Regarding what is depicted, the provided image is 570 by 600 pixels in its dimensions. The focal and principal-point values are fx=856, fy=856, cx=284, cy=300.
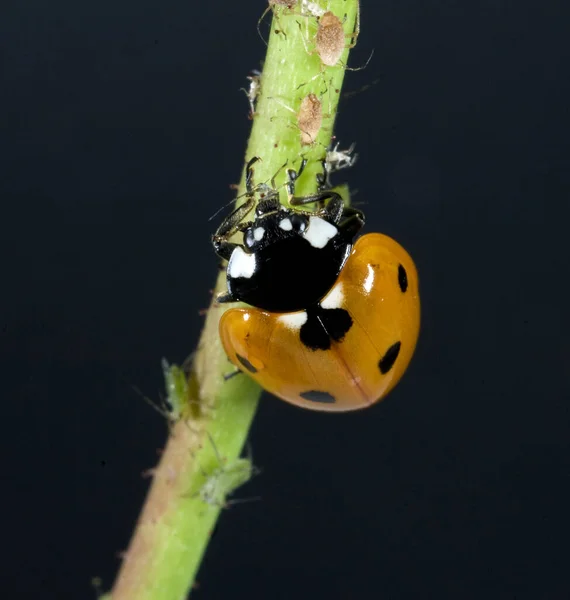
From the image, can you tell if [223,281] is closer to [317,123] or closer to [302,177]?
[302,177]

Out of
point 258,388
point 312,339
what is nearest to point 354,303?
point 312,339

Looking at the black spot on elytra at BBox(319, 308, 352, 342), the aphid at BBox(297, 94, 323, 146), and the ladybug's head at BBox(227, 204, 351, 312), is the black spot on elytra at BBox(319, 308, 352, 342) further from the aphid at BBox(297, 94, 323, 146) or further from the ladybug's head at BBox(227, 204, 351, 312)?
the aphid at BBox(297, 94, 323, 146)

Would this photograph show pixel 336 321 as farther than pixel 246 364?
Yes

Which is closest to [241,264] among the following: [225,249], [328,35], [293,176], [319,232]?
[225,249]

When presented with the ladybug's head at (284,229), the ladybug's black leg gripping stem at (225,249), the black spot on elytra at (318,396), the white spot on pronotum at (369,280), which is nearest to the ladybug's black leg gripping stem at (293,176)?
the ladybug's head at (284,229)

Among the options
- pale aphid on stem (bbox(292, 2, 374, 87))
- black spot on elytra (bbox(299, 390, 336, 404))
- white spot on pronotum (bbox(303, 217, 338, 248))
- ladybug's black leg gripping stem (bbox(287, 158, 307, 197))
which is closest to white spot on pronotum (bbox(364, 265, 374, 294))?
white spot on pronotum (bbox(303, 217, 338, 248))

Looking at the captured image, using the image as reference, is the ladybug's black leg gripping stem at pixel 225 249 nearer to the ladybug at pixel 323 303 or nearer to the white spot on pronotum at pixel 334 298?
the ladybug at pixel 323 303

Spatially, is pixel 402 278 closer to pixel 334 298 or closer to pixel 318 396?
pixel 334 298

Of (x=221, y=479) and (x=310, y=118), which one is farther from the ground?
(x=310, y=118)
